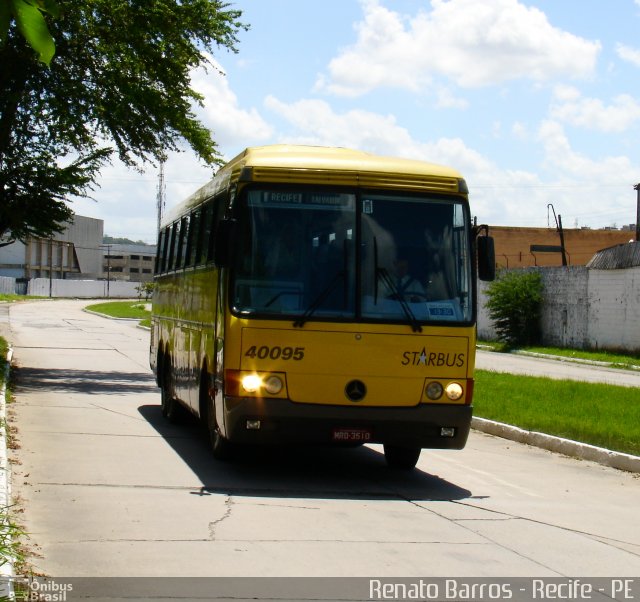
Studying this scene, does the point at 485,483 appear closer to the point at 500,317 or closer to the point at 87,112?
the point at 87,112

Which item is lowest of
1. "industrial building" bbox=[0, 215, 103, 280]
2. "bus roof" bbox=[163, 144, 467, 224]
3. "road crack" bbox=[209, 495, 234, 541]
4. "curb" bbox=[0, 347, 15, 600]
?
"road crack" bbox=[209, 495, 234, 541]

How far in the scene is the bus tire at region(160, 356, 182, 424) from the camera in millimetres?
15609

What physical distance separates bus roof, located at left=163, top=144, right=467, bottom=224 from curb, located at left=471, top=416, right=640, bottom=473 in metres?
4.03

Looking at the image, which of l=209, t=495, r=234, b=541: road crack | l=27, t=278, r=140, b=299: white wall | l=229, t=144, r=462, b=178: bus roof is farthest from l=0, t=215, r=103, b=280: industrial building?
l=209, t=495, r=234, b=541: road crack

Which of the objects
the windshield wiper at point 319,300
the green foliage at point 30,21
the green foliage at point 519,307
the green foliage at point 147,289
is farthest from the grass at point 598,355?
the green foliage at point 30,21

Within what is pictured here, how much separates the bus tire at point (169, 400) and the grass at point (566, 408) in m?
4.71

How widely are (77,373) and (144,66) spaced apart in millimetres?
6795

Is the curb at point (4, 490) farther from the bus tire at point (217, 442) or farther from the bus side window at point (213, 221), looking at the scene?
the bus side window at point (213, 221)

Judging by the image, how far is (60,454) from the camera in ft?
39.7

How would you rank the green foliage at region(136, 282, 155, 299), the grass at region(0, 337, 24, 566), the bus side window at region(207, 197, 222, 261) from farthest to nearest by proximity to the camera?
the green foliage at region(136, 282, 155, 299), the bus side window at region(207, 197, 222, 261), the grass at region(0, 337, 24, 566)

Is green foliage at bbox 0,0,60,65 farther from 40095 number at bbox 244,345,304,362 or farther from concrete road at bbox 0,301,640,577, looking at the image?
40095 number at bbox 244,345,304,362

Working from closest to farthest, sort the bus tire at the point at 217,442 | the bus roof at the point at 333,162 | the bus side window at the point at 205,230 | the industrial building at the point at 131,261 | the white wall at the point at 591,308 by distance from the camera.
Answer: the bus roof at the point at 333,162 < the bus tire at the point at 217,442 < the bus side window at the point at 205,230 < the white wall at the point at 591,308 < the industrial building at the point at 131,261

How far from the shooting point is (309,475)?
11.5m

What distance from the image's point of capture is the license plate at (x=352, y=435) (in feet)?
34.7
